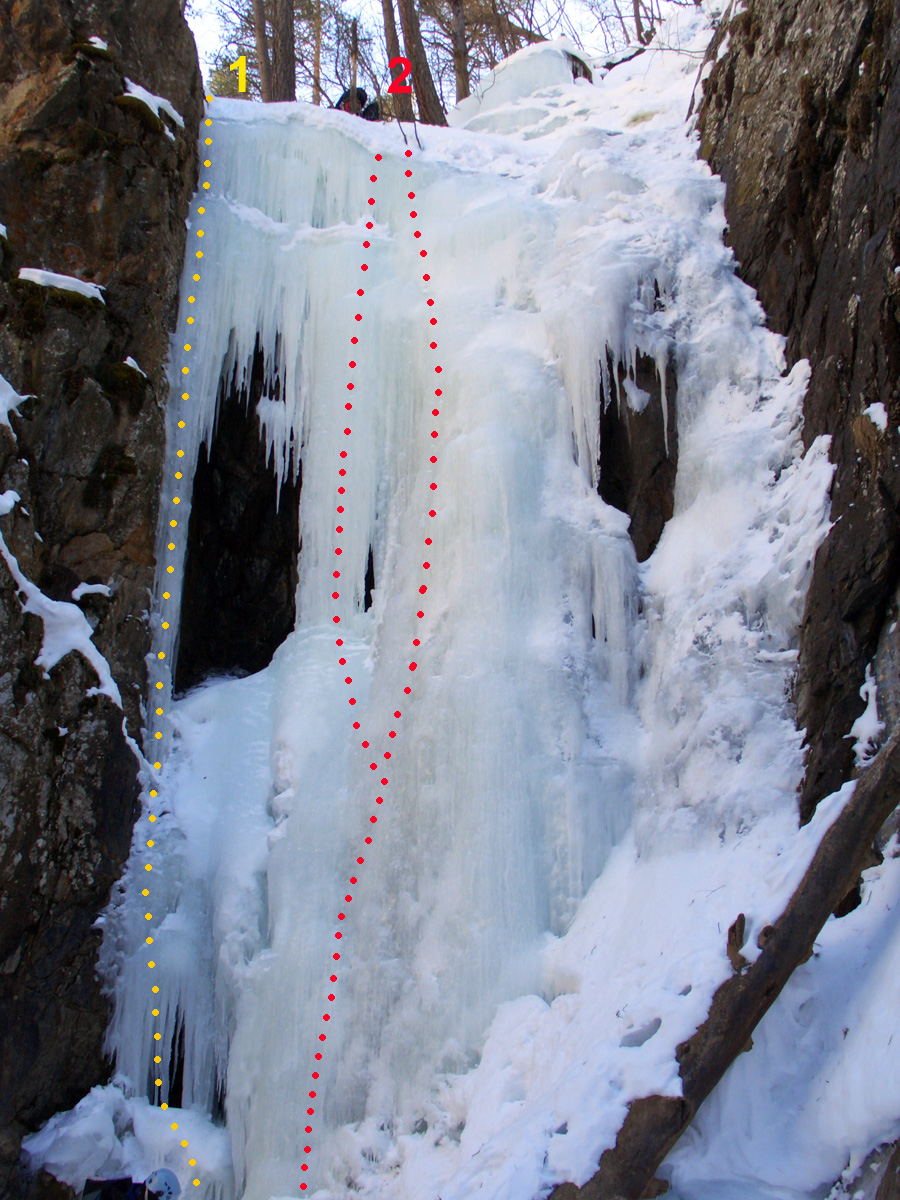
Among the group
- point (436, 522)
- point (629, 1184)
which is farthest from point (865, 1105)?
point (436, 522)

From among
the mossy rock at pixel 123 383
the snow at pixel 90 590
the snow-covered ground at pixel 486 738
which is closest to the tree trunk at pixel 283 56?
the snow-covered ground at pixel 486 738

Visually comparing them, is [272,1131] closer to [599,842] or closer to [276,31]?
[599,842]

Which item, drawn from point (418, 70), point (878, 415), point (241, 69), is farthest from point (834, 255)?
point (241, 69)

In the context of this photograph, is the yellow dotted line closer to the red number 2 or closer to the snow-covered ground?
the snow-covered ground

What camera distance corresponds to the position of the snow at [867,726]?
3.85 meters

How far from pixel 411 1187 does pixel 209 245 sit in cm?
588

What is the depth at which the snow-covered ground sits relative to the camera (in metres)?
3.56

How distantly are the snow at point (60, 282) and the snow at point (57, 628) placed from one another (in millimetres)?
1369

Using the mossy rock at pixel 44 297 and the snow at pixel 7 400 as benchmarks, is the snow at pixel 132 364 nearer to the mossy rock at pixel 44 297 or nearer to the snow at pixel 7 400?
the mossy rock at pixel 44 297

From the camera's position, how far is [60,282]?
17.7 feet

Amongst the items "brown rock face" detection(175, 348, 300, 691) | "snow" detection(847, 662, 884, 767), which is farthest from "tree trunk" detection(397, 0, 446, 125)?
"snow" detection(847, 662, 884, 767)

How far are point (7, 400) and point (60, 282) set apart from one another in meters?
0.87

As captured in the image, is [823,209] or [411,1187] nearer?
[411,1187]

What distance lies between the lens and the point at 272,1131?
4.52 metres
